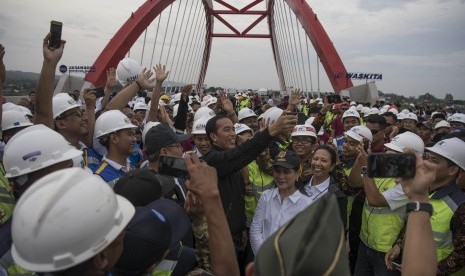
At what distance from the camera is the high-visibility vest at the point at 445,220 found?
7.52ft

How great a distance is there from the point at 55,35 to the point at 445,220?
3.29m

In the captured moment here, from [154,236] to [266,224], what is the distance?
5.77 ft

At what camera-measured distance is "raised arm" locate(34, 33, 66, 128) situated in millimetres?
2805

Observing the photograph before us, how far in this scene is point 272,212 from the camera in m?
2.95

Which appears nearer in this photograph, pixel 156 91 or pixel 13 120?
pixel 13 120

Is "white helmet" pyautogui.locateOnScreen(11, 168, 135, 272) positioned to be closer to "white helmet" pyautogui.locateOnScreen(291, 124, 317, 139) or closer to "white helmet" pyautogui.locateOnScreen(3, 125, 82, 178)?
"white helmet" pyautogui.locateOnScreen(3, 125, 82, 178)

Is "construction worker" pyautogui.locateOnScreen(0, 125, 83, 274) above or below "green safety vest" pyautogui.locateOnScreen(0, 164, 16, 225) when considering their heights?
above

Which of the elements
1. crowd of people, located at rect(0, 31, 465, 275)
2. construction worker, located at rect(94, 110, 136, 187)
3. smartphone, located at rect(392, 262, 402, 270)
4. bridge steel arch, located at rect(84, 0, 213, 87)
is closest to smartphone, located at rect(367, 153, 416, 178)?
crowd of people, located at rect(0, 31, 465, 275)

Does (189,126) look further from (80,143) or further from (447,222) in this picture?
(447,222)

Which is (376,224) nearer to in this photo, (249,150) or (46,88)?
(249,150)

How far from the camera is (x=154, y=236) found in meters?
1.36

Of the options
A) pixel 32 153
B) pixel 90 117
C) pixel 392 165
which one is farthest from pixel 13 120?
pixel 392 165

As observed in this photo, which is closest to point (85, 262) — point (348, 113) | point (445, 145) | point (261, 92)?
point (445, 145)

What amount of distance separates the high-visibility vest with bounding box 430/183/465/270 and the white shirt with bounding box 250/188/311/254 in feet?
2.99
